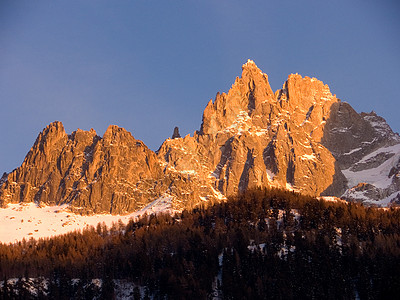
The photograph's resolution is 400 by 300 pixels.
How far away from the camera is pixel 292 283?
166 m

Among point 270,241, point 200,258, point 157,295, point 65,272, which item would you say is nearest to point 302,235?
point 270,241

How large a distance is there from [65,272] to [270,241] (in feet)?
204

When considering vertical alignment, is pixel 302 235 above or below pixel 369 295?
above

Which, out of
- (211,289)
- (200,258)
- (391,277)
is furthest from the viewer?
(200,258)

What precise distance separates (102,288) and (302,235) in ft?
207

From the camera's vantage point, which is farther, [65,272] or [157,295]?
[65,272]

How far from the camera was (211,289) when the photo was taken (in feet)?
560

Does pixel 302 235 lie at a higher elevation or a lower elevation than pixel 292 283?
higher

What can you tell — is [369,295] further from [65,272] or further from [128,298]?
[65,272]

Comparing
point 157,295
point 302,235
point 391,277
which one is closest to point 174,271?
point 157,295

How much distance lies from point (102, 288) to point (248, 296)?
143 ft

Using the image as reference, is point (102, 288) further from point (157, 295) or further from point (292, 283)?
point (292, 283)

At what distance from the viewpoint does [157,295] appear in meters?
174

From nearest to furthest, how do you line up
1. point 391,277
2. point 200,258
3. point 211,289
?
point 391,277 < point 211,289 < point 200,258
